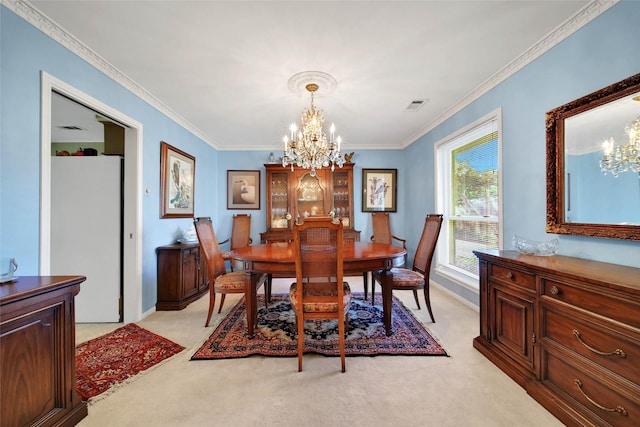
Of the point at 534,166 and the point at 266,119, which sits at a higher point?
the point at 266,119

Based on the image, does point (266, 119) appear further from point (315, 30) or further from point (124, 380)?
point (124, 380)

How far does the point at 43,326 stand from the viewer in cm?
129

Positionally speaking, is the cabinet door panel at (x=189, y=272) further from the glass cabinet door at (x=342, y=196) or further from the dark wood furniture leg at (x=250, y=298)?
the glass cabinet door at (x=342, y=196)

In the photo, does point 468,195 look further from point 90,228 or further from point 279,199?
point 90,228

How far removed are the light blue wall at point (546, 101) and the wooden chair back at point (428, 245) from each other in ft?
2.12

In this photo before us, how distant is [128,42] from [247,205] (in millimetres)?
3306

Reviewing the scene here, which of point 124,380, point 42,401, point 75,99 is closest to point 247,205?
point 75,99

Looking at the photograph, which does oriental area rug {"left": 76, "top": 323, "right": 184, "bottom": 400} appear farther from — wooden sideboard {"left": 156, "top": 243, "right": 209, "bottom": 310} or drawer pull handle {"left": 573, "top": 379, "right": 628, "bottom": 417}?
drawer pull handle {"left": 573, "top": 379, "right": 628, "bottom": 417}

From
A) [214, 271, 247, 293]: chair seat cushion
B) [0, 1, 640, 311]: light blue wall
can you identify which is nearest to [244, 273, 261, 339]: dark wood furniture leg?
[214, 271, 247, 293]: chair seat cushion

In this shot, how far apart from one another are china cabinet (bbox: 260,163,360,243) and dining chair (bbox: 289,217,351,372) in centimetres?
291

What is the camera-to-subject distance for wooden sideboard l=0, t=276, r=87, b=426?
3.75 ft

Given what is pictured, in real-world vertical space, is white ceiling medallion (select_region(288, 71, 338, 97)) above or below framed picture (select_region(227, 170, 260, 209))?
above

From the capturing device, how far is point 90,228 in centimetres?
273

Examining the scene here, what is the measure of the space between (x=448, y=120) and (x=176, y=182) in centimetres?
389
